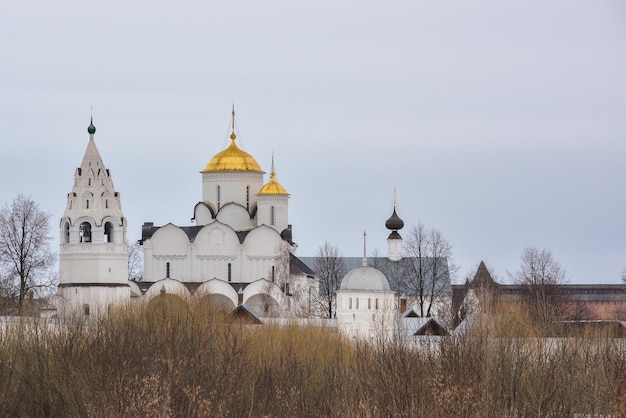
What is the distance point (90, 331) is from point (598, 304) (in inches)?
1734

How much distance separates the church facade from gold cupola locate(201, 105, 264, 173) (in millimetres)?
34

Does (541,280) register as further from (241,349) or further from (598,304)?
(241,349)

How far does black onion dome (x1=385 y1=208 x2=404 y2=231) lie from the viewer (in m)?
71.6

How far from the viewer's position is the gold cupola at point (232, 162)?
216ft

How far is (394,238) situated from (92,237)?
55.3ft

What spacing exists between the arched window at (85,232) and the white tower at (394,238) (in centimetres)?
1586

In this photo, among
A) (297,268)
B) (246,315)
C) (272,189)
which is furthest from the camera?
(272,189)

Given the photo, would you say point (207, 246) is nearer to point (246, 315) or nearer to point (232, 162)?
point (232, 162)

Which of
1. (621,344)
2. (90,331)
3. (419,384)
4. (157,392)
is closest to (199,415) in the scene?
(157,392)

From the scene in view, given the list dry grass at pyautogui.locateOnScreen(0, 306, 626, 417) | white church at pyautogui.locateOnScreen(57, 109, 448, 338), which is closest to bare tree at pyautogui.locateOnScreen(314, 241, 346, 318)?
white church at pyautogui.locateOnScreen(57, 109, 448, 338)

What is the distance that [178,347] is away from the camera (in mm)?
32062

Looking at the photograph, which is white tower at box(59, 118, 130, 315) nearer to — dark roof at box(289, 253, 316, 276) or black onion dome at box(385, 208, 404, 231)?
dark roof at box(289, 253, 316, 276)

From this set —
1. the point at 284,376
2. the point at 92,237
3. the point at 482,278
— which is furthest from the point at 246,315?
the point at 284,376

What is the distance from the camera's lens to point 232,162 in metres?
66.1
